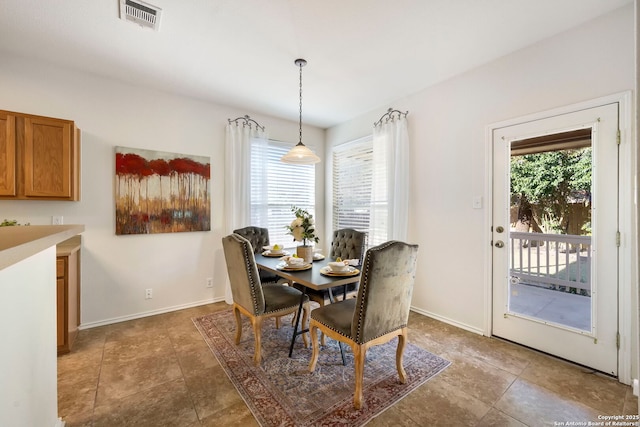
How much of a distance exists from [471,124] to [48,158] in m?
4.15

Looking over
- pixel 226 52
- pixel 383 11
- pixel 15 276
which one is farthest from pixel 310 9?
pixel 15 276

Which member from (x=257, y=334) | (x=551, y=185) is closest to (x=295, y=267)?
(x=257, y=334)

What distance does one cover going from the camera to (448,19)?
6.97 ft

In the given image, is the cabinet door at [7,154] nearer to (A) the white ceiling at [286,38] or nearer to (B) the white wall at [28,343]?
(A) the white ceiling at [286,38]

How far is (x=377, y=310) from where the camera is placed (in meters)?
1.82

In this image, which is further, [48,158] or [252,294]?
[48,158]

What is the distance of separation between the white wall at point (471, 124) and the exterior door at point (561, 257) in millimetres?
141

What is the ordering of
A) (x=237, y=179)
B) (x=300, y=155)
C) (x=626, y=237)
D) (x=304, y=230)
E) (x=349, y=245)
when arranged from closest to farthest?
(x=626, y=237), (x=304, y=230), (x=300, y=155), (x=349, y=245), (x=237, y=179)

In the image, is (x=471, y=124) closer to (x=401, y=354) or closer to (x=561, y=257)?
(x=561, y=257)

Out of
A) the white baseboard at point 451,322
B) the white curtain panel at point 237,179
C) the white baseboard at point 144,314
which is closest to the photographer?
the white baseboard at point 451,322

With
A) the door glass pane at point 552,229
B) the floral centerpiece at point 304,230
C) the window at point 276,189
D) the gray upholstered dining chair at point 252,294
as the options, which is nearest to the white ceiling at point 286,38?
the door glass pane at point 552,229

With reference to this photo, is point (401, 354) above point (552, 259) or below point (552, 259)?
below

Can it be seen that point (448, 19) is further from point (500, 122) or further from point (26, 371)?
point (26, 371)

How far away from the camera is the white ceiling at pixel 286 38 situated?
2006mm
